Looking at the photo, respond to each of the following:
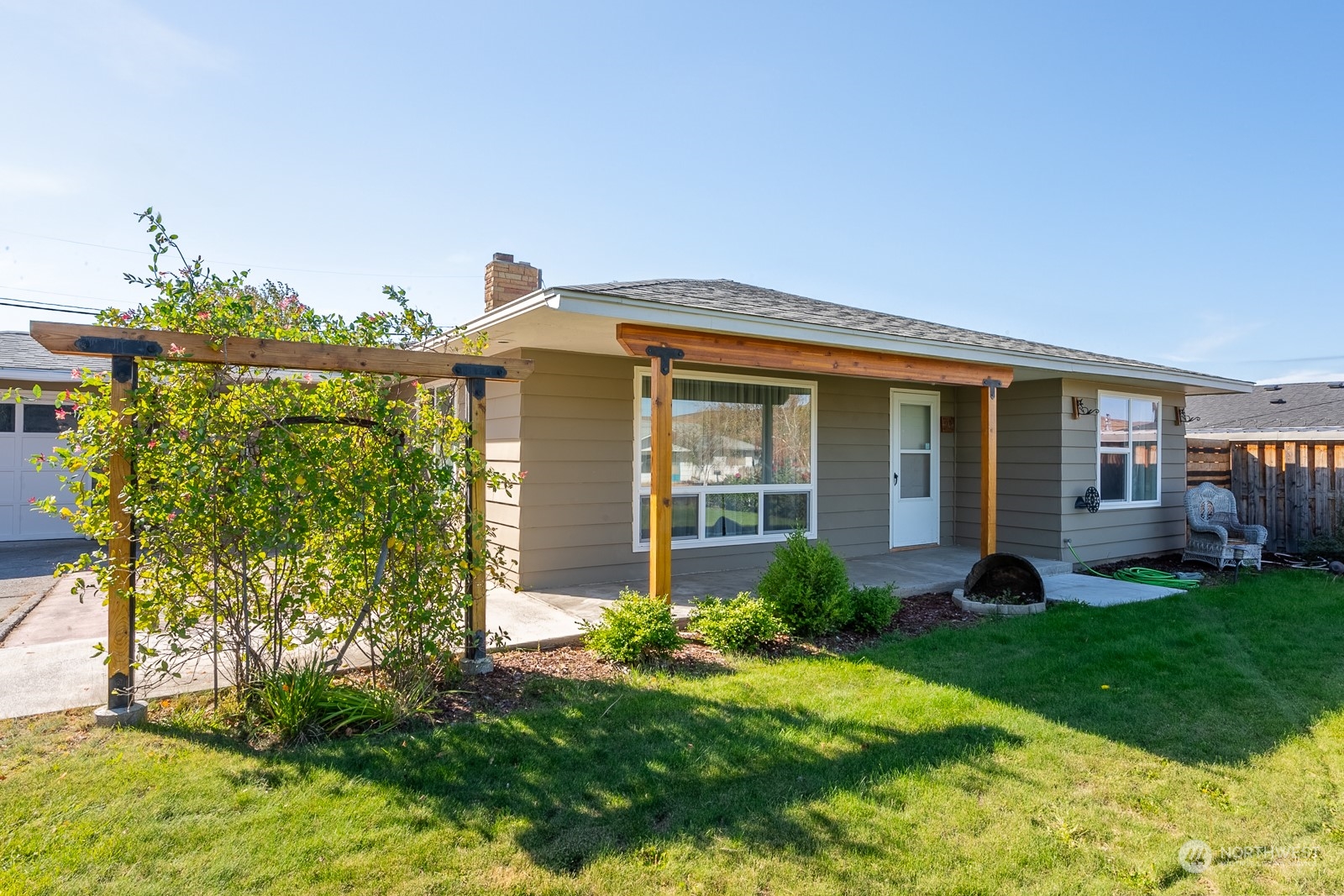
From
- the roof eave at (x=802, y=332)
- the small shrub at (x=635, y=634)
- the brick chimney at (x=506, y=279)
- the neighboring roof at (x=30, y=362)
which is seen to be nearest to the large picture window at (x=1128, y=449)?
the roof eave at (x=802, y=332)

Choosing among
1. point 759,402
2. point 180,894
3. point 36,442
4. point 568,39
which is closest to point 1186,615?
point 759,402

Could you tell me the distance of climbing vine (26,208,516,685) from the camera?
3.22 m

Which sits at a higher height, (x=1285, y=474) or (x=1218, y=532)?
(x=1285, y=474)

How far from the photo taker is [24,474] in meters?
9.69

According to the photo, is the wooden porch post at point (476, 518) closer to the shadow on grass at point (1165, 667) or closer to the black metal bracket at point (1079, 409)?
the shadow on grass at point (1165, 667)

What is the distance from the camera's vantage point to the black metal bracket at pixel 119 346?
123 inches

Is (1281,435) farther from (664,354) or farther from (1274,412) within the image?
(664,354)

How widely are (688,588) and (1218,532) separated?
6.29 m

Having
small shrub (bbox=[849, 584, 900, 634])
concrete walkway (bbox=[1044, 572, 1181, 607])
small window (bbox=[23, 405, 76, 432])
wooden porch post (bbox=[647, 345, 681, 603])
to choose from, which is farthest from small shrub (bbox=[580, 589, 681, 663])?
small window (bbox=[23, 405, 76, 432])

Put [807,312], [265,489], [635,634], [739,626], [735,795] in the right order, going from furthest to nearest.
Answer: [807,312], [739,626], [635,634], [265,489], [735,795]

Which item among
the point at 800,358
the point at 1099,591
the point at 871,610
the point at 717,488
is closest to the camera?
the point at 871,610

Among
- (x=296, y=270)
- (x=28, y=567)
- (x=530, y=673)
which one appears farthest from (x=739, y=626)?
(x=296, y=270)

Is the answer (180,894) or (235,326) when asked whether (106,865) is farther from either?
(235,326)

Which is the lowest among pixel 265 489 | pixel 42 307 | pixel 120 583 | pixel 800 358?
pixel 120 583
